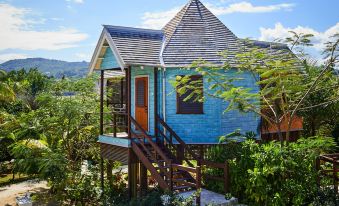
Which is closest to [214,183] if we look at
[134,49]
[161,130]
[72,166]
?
[161,130]

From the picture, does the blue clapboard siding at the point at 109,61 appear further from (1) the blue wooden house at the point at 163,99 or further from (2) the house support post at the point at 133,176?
(2) the house support post at the point at 133,176

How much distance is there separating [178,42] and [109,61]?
11.1ft

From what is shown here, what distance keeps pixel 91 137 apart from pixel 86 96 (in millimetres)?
3574

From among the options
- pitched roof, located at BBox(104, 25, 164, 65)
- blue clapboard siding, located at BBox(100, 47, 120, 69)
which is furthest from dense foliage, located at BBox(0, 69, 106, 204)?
pitched roof, located at BBox(104, 25, 164, 65)

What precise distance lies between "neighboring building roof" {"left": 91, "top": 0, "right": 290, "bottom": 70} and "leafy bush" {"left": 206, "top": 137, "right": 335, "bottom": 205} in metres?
5.00

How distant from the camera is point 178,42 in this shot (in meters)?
17.6

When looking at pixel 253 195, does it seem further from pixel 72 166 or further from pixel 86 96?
pixel 86 96

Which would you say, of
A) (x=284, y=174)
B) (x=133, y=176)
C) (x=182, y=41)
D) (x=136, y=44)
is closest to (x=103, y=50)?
(x=136, y=44)

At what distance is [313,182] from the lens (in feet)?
39.3

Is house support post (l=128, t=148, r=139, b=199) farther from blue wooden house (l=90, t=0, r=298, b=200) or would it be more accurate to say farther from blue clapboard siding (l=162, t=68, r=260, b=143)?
blue clapboard siding (l=162, t=68, r=260, b=143)

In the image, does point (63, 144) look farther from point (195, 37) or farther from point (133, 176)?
point (195, 37)

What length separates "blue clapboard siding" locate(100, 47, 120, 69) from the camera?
17.1 m

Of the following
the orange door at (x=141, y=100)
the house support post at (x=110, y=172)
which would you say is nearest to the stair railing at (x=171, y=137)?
the orange door at (x=141, y=100)

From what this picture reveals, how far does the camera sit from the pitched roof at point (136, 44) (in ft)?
51.2
